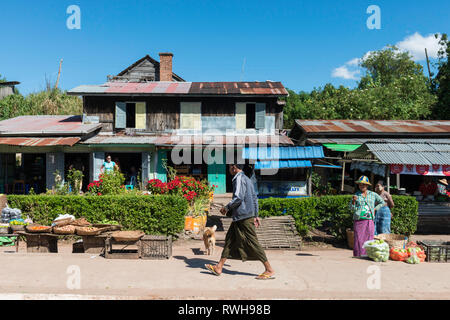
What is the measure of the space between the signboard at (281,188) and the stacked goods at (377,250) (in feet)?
17.0

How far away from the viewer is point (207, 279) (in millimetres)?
5352

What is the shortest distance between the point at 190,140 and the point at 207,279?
10655 millimetres

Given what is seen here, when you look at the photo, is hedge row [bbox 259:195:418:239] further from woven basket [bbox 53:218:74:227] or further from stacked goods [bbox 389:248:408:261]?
woven basket [bbox 53:218:74:227]

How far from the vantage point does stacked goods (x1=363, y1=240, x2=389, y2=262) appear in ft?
21.0

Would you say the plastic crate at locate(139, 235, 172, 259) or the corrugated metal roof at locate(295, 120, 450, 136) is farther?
the corrugated metal roof at locate(295, 120, 450, 136)

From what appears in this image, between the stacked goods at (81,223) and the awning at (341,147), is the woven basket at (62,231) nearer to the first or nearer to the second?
the stacked goods at (81,223)

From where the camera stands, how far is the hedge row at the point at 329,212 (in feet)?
26.6

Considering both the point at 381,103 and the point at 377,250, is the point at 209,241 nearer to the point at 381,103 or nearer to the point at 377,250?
the point at 377,250

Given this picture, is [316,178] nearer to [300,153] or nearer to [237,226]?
[300,153]

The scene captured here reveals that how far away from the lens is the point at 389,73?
42.2 meters

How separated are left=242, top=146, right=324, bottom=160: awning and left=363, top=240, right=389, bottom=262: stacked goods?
16.1 feet

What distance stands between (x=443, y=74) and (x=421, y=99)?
2.70 m

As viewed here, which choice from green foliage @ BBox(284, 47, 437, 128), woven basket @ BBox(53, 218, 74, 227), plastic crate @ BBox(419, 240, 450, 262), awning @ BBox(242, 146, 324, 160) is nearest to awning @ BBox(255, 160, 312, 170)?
awning @ BBox(242, 146, 324, 160)

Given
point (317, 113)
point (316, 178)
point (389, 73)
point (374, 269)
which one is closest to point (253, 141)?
point (316, 178)
